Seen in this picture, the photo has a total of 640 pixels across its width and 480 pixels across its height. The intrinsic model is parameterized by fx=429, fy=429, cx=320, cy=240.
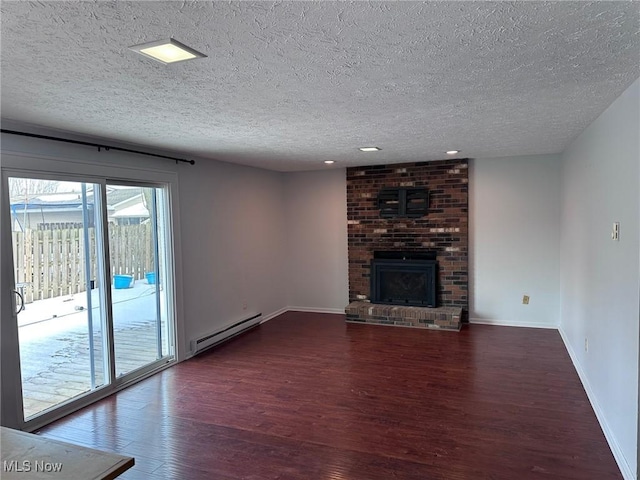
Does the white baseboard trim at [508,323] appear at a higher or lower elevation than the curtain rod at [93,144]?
lower

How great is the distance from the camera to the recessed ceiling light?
5.38 feet

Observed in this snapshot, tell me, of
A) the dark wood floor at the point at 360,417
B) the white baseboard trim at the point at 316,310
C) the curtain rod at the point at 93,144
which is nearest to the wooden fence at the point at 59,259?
the curtain rod at the point at 93,144

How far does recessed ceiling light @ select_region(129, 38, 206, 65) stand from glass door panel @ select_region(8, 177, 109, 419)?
6.62 feet

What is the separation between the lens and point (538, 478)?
2457 millimetres

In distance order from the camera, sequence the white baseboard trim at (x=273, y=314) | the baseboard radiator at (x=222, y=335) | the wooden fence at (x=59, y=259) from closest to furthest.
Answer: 1. the wooden fence at (x=59, y=259)
2. the baseboard radiator at (x=222, y=335)
3. the white baseboard trim at (x=273, y=314)

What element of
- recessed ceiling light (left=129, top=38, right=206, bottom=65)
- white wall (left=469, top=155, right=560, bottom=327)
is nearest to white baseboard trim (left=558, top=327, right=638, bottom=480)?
white wall (left=469, top=155, right=560, bottom=327)

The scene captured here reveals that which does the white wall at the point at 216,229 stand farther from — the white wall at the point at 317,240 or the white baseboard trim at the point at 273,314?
the white wall at the point at 317,240

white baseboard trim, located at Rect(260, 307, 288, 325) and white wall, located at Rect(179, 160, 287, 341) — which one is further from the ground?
white wall, located at Rect(179, 160, 287, 341)

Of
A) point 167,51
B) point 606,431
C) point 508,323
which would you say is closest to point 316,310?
point 508,323

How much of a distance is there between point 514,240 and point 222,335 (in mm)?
3958

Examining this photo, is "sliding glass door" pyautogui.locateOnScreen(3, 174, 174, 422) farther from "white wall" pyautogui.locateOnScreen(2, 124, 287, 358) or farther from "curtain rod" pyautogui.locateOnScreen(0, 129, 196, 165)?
"curtain rod" pyautogui.locateOnScreen(0, 129, 196, 165)

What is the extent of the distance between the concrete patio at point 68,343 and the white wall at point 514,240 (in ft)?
14.0

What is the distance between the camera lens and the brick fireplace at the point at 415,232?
19.1ft

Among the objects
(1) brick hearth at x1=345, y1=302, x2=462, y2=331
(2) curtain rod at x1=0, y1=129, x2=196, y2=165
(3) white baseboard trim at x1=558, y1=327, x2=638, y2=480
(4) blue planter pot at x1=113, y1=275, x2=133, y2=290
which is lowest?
(3) white baseboard trim at x1=558, y1=327, x2=638, y2=480
